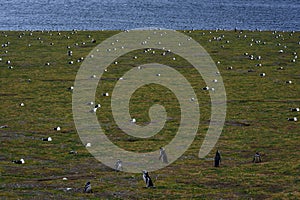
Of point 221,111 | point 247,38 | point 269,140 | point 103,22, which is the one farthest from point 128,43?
point 103,22

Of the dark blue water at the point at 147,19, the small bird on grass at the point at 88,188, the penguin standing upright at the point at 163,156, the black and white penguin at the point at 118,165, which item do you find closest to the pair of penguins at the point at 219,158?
the penguin standing upright at the point at 163,156

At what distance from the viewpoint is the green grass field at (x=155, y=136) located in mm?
33562

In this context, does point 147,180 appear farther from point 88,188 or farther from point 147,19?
point 147,19

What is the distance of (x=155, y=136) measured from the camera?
46469 millimetres

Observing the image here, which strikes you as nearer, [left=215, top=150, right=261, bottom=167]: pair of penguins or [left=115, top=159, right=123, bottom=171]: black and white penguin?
[left=115, top=159, right=123, bottom=171]: black and white penguin

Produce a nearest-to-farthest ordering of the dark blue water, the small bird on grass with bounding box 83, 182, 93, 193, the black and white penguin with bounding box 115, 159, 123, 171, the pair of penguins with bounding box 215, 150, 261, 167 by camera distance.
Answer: the small bird on grass with bounding box 83, 182, 93, 193, the black and white penguin with bounding box 115, 159, 123, 171, the pair of penguins with bounding box 215, 150, 261, 167, the dark blue water

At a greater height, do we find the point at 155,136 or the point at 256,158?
the point at 155,136

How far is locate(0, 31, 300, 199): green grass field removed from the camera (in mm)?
33562

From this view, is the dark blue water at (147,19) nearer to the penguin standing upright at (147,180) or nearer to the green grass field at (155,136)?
the green grass field at (155,136)

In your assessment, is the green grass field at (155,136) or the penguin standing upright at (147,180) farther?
the green grass field at (155,136)

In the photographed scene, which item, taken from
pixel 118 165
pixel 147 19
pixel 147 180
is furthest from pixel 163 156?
pixel 147 19

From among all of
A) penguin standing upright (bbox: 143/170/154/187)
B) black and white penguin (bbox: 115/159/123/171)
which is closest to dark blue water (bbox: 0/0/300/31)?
black and white penguin (bbox: 115/159/123/171)

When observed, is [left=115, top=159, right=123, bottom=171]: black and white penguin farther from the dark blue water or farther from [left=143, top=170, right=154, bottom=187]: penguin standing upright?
the dark blue water

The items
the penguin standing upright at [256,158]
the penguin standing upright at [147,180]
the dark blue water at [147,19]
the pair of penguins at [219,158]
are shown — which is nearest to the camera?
the penguin standing upright at [147,180]
